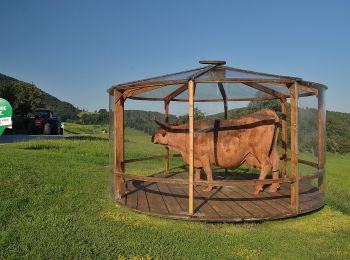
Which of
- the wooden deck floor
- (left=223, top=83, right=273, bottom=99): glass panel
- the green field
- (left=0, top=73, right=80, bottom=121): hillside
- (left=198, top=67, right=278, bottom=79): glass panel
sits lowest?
the green field

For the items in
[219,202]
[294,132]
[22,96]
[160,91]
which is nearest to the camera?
[294,132]

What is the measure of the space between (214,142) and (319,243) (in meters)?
3.80

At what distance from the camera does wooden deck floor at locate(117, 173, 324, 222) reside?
303 inches

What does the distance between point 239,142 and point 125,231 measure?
3.96 metres

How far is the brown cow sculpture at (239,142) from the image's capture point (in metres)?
9.16

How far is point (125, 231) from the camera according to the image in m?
6.88

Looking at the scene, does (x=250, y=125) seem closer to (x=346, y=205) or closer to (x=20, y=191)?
(x=346, y=205)

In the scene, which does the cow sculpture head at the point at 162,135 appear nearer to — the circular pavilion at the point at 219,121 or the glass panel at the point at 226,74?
the circular pavilion at the point at 219,121

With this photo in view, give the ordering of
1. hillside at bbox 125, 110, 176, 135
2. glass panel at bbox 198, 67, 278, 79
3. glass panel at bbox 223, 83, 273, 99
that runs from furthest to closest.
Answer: hillside at bbox 125, 110, 176, 135, glass panel at bbox 223, 83, 273, 99, glass panel at bbox 198, 67, 278, 79

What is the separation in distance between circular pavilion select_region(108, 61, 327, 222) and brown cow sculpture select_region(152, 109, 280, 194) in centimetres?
18

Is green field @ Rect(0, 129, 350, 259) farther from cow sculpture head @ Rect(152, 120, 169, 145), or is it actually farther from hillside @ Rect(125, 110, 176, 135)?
hillside @ Rect(125, 110, 176, 135)

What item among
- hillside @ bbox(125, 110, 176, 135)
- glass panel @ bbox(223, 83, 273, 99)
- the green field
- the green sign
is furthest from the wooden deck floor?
the green sign

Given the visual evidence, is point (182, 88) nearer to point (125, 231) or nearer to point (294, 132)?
point (294, 132)

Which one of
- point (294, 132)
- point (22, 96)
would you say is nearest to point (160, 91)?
point (294, 132)
